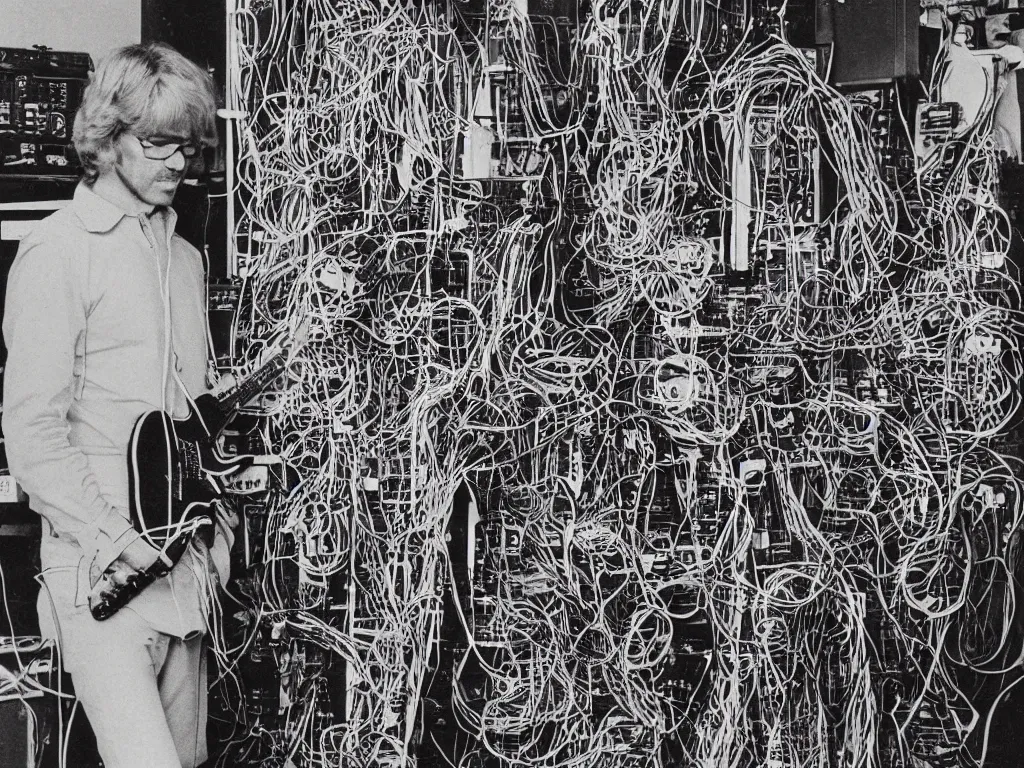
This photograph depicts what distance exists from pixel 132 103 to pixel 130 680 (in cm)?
111

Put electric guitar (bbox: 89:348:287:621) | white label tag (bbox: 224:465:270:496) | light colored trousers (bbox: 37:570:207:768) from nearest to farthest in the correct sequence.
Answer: light colored trousers (bbox: 37:570:207:768) → electric guitar (bbox: 89:348:287:621) → white label tag (bbox: 224:465:270:496)

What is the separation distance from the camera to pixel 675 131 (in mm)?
1863

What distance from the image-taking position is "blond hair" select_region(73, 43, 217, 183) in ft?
5.52

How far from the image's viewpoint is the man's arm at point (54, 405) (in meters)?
1.57

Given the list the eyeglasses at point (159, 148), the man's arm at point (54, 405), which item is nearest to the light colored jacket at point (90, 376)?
the man's arm at point (54, 405)

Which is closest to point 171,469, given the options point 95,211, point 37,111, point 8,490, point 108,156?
point 8,490

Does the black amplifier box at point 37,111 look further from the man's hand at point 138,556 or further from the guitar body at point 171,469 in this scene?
the man's hand at point 138,556

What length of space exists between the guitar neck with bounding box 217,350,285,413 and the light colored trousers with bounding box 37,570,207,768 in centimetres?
45

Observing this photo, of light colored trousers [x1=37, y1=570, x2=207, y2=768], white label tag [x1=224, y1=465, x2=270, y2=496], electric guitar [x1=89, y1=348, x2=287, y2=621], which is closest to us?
light colored trousers [x1=37, y1=570, x2=207, y2=768]

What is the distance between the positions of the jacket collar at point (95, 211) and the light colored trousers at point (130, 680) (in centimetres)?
67

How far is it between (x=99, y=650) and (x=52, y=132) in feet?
3.54

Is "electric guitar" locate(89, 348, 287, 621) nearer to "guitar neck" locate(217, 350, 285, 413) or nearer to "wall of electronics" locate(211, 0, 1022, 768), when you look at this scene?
"guitar neck" locate(217, 350, 285, 413)

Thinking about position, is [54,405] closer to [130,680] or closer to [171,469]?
[171,469]

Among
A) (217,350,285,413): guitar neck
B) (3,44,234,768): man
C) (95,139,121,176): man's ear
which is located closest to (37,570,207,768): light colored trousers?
(3,44,234,768): man
